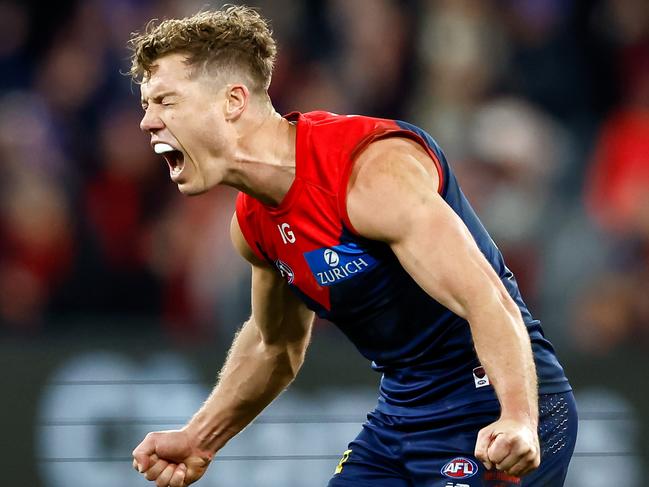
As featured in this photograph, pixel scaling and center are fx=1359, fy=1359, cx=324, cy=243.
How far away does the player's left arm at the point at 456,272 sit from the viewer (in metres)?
3.77

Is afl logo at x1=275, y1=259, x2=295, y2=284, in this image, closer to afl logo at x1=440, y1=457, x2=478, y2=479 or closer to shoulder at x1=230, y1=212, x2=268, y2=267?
shoulder at x1=230, y1=212, x2=268, y2=267

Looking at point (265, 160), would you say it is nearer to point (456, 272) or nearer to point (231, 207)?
point (456, 272)

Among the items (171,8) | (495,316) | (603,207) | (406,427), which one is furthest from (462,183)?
(495,316)

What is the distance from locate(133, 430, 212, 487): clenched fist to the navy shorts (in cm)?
A: 53

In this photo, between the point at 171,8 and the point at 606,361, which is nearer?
the point at 606,361

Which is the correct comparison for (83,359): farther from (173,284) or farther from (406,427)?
(406,427)

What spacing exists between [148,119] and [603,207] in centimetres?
438

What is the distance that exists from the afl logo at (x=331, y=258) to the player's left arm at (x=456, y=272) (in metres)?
0.21

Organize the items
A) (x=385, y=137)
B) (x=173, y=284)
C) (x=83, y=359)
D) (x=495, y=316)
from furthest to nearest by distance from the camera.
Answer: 1. (x=173, y=284)
2. (x=83, y=359)
3. (x=385, y=137)
4. (x=495, y=316)

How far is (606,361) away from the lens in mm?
7445

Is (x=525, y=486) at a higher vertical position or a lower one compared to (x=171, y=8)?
lower

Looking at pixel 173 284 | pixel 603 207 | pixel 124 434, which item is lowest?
pixel 124 434

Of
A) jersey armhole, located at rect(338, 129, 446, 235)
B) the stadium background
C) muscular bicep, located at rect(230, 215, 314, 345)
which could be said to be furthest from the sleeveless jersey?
the stadium background

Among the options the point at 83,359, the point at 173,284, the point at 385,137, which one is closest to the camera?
the point at 385,137
